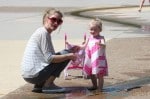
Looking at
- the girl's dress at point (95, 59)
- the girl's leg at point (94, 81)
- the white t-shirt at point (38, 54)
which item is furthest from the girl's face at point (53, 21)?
the girl's leg at point (94, 81)

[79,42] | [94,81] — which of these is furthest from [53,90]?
[79,42]

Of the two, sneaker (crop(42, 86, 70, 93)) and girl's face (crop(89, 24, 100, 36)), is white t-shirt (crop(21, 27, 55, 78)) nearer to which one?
sneaker (crop(42, 86, 70, 93))

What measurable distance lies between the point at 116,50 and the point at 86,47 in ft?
12.3

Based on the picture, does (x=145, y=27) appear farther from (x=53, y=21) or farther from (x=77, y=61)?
(x=53, y=21)

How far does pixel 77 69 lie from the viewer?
8984 millimetres

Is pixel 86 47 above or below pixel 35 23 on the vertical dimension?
above

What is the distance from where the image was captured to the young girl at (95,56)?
7.74 metres

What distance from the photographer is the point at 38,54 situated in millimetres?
7562

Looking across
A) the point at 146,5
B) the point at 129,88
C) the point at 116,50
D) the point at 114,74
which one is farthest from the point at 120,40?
the point at 146,5

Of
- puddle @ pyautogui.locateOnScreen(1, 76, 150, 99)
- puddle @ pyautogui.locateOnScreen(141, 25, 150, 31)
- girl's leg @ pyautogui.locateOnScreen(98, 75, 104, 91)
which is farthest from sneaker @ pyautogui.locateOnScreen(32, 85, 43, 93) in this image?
puddle @ pyautogui.locateOnScreen(141, 25, 150, 31)

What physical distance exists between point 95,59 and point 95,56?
0.05 meters

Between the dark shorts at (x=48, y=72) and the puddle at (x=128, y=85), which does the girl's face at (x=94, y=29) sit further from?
the puddle at (x=128, y=85)

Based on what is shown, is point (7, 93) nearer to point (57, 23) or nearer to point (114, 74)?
point (57, 23)

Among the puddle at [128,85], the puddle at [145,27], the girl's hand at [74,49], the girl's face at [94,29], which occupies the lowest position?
the puddle at [145,27]
